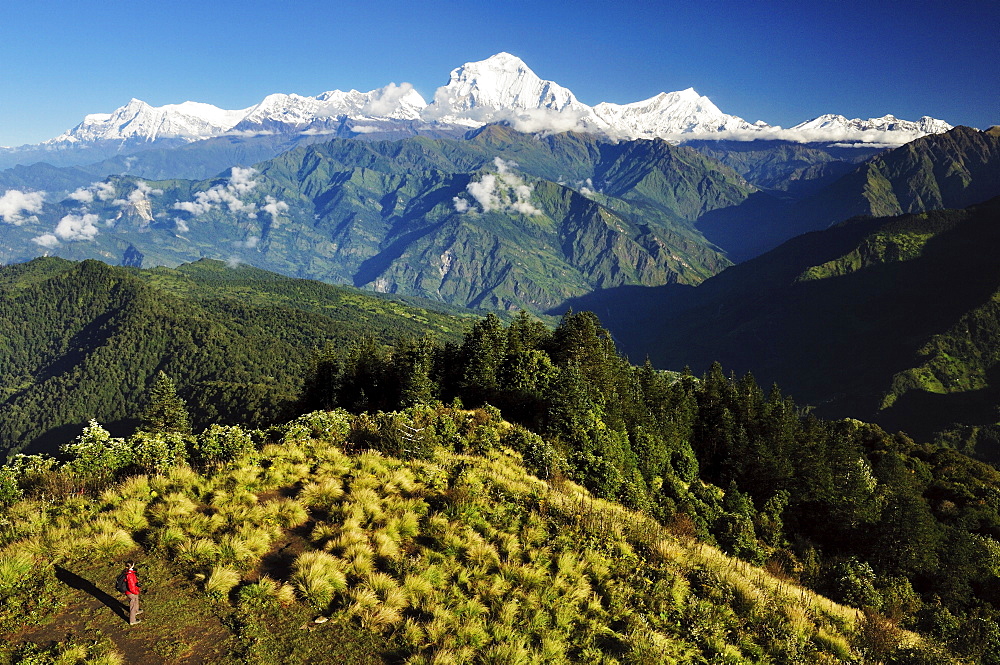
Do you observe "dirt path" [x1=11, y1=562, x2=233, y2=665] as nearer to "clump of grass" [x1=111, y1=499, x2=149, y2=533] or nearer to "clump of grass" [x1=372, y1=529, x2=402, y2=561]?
"clump of grass" [x1=111, y1=499, x2=149, y2=533]

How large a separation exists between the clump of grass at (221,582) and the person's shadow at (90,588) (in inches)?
77.7

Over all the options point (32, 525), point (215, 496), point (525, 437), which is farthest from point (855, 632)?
point (32, 525)

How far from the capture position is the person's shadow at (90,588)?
12836 millimetres

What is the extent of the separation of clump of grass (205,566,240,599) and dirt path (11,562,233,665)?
29 centimetres

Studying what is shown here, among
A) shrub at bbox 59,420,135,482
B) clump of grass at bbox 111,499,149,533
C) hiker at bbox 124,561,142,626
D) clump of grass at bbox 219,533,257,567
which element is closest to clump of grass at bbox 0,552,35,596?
clump of grass at bbox 111,499,149,533

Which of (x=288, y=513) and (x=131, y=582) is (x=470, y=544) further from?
(x=131, y=582)

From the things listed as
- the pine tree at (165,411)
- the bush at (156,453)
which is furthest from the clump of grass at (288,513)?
the pine tree at (165,411)

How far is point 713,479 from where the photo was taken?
69125mm

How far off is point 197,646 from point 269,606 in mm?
1796

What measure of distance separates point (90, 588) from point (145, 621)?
2552 millimetres

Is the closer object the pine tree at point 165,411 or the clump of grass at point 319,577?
the clump of grass at point 319,577

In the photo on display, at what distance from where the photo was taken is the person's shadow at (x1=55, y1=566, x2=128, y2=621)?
12.8m

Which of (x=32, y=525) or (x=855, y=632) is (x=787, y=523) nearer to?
(x=855, y=632)

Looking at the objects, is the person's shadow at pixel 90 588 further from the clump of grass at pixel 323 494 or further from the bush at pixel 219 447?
the bush at pixel 219 447
